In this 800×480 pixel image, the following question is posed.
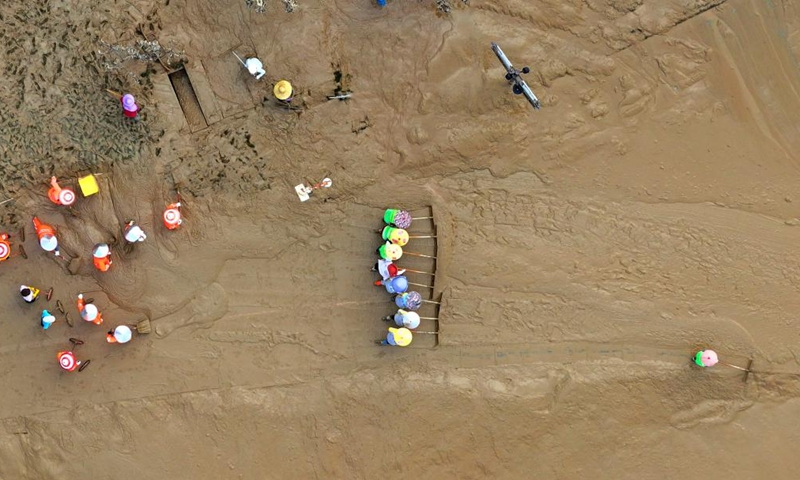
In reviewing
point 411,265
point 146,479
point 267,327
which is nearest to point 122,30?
point 267,327

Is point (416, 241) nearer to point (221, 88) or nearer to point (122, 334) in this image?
point (221, 88)

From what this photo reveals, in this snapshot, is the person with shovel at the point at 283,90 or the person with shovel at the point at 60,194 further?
the person with shovel at the point at 60,194

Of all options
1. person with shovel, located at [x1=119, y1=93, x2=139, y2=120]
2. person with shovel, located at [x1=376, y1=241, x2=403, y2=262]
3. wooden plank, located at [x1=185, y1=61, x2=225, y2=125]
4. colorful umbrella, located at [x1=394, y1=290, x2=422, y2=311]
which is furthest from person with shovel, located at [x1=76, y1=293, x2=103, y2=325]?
colorful umbrella, located at [x1=394, y1=290, x2=422, y2=311]

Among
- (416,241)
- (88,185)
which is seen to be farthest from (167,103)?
(416,241)

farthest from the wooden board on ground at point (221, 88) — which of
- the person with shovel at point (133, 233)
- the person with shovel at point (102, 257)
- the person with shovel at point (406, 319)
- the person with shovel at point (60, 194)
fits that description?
the person with shovel at point (406, 319)

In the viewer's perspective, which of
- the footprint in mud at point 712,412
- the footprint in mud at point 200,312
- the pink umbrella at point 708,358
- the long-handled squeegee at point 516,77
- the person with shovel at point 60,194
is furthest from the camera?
the footprint in mud at point 200,312

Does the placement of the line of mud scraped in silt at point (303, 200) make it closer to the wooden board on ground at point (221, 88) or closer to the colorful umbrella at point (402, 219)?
the colorful umbrella at point (402, 219)
